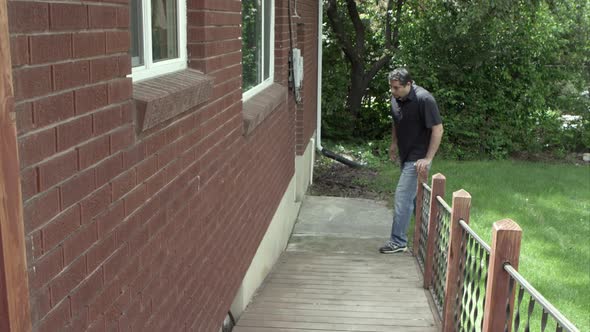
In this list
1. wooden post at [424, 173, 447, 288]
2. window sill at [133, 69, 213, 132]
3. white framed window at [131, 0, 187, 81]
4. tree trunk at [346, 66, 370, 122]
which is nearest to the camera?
window sill at [133, 69, 213, 132]

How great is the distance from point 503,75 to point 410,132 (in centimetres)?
744

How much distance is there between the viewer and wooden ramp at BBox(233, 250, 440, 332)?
16.4 feet

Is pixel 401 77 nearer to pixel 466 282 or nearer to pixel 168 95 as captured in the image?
pixel 466 282

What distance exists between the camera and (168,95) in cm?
258

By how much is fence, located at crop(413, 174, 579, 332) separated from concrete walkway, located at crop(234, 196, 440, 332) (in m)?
0.24

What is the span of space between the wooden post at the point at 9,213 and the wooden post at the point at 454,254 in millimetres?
3528

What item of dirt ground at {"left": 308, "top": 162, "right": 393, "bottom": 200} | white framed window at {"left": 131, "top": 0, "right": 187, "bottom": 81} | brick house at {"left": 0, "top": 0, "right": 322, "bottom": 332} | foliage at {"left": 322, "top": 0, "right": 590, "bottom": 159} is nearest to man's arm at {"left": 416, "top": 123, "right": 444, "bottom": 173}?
brick house at {"left": 0, "top": 0, "right": 322, "bottom": 332}

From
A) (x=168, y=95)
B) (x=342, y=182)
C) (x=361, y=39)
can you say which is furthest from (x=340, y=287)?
(x=361, y=39)

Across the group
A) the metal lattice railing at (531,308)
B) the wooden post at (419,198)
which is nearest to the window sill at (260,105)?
the wooden post at (419,198)

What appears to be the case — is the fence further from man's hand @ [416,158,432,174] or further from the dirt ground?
the dirt ground

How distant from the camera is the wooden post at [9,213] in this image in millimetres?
1425

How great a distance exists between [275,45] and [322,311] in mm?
2888

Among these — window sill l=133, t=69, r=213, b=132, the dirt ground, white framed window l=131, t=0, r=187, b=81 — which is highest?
white framed window l=131, t=0, r=187, b=81

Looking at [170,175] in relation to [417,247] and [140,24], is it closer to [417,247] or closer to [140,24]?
[140,24]
